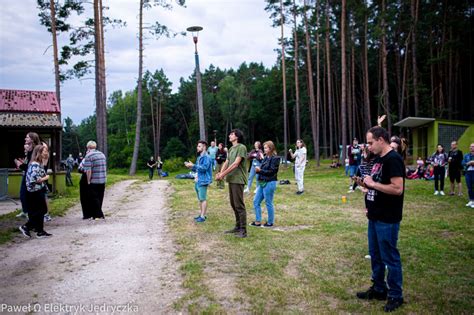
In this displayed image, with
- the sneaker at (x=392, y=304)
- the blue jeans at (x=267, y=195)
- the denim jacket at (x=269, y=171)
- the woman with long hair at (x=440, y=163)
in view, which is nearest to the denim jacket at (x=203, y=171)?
the blue jeans at (x=267, y=195)

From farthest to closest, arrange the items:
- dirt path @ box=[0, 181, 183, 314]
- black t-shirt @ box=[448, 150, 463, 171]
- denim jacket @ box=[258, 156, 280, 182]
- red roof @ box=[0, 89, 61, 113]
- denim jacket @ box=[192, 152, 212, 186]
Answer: red roof @ box=[0, 89, 61, 113] → black t-shirt @ box=[448, 150, 463, 171] → denim jacket @ box=[192, 152, 212, 186] → denim jacket @ box=[258, 156, 280, 182] → dirt path @ box=[0, 181, 183, 314]

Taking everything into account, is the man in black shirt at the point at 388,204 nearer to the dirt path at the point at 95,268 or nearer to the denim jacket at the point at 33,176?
the dirt path at the point at 95,268

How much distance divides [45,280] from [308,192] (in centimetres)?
1068

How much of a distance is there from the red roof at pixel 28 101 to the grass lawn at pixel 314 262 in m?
11.3

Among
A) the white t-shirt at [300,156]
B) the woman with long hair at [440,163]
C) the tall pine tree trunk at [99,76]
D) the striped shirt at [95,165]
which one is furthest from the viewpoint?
the tall pine tree trunk at [99,76]

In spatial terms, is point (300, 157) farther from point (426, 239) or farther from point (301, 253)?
point (301, 253)

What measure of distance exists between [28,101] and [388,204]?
18337 mm

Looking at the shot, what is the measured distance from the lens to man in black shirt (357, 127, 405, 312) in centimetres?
389

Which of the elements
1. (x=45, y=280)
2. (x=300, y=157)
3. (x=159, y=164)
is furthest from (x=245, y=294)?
(x=159, y=164)

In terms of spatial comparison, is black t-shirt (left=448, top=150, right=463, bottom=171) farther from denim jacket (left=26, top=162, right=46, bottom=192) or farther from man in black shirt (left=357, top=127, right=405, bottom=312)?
denim jacket (left=26, top=162, right=46, bottom=192)

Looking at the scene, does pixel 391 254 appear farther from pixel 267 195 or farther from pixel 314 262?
pixel 267 195

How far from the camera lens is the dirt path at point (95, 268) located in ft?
13.9

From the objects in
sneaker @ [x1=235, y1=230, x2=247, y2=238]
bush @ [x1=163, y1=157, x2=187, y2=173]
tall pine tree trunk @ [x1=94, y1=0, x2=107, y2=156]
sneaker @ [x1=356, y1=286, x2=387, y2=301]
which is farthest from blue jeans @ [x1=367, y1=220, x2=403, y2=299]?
→ bush @ [x1=163, y1=157, x2=187, y2=173]

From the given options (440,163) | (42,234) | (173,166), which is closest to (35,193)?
(42,234)
